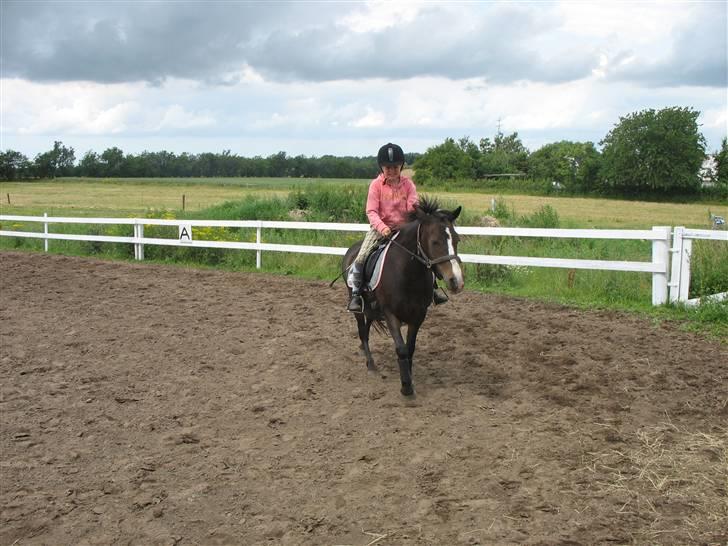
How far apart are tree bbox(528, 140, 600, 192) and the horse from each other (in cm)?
6002

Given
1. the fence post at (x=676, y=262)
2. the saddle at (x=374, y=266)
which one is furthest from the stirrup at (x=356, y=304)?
the fence post at (x=676, y=262)

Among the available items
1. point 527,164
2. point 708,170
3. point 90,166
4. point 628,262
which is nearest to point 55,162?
point 90,166

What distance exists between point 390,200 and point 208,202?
44947 mm

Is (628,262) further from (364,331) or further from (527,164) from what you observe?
(527,164)

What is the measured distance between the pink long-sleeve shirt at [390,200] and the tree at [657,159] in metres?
60.3

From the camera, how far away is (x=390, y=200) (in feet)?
24.3

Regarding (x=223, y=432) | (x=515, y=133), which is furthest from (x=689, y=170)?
(x=223, y=432)

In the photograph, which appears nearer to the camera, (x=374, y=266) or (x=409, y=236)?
(x=409, y=236)

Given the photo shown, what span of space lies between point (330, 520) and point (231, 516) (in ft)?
2.15

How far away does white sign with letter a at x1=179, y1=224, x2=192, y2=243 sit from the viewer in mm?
17216

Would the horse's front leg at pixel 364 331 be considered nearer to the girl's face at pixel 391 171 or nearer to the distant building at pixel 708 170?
the girl's face at pixel 391 171

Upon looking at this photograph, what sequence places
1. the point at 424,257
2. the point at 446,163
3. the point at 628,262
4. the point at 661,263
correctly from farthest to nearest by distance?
the point at 446,163, the point at 628,262, the point at 661,263, the point at 424,257

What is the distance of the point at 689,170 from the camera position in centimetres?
6253

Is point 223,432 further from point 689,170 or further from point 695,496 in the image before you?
point 689,170
